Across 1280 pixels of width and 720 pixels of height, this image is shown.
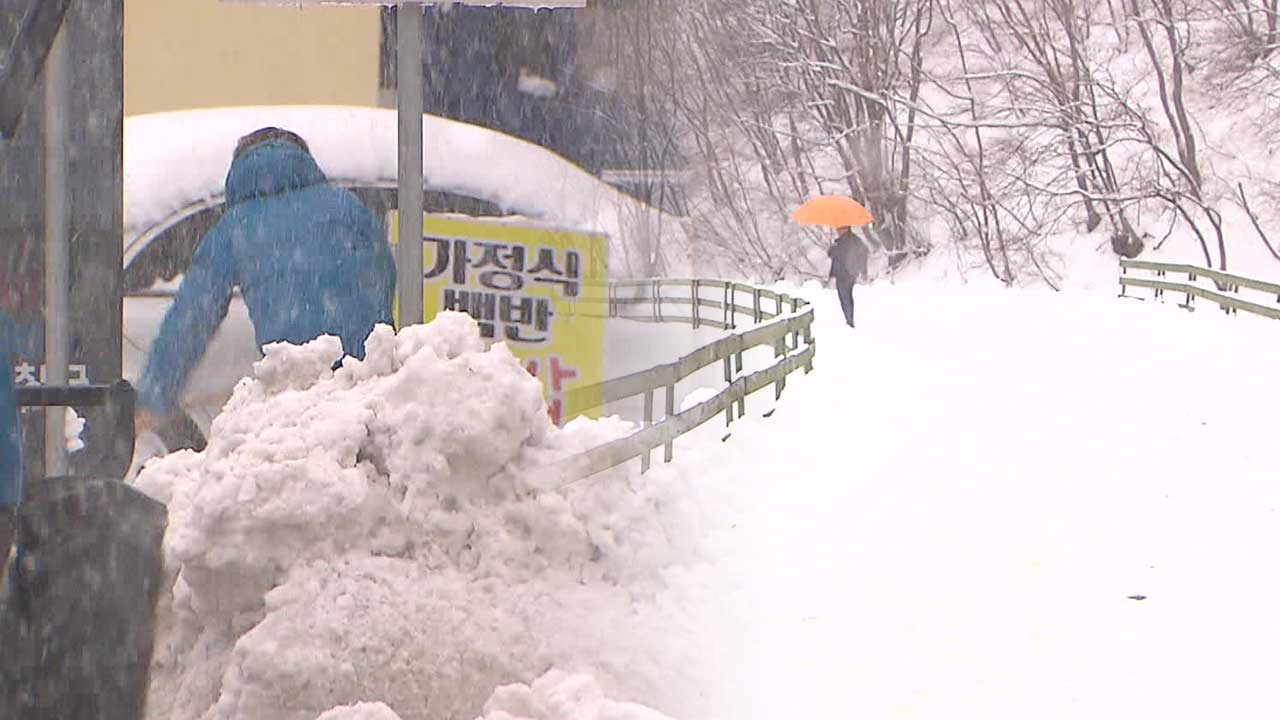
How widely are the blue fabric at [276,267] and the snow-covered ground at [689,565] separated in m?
0.17

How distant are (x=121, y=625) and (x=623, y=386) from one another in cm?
192

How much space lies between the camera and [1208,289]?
2192 centimetres

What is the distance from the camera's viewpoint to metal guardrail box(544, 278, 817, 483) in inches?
137

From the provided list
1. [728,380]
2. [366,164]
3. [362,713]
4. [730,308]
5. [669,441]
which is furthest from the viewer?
[730,308]

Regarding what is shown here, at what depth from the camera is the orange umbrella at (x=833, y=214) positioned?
21047mm

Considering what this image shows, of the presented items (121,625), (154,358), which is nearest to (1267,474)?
(154,358)

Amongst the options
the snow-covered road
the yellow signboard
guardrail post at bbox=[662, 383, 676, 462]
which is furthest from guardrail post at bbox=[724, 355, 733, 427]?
the yellow signboard

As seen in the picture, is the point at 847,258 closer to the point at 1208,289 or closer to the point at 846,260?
the point at 846,260

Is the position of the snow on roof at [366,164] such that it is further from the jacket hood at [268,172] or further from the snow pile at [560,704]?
the snow pile at [560,704]

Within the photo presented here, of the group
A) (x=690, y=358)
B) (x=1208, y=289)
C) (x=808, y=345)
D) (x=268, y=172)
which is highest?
(x=268, y=172)

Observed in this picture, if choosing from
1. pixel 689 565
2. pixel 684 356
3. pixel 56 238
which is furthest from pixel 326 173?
pixel 684 356

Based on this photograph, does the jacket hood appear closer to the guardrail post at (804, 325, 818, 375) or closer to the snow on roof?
the snow on roof

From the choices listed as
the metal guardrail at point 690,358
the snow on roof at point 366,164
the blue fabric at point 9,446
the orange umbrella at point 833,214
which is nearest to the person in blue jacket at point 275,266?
the snow on roof at point 366,164

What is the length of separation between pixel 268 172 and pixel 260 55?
39.2 inches
